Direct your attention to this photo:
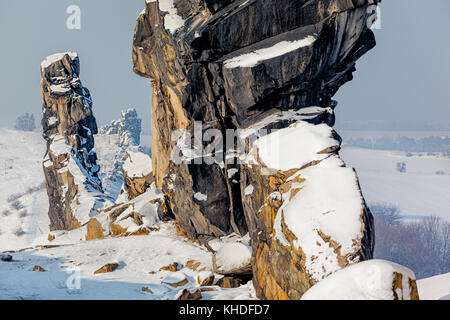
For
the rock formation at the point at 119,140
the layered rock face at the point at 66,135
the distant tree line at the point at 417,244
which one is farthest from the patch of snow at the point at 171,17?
the rock formation at the point at 119,140

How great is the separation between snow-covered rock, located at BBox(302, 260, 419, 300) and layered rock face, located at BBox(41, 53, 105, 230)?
40896 mm

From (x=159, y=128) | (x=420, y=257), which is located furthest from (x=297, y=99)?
(x=420, y=257)

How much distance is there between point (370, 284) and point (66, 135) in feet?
165

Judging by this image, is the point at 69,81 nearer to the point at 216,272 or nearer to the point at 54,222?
the point at 54,222

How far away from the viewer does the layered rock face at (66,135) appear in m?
43.8

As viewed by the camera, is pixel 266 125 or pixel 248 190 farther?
pixel 266 125

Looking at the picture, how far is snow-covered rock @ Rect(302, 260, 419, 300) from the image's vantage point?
468cm

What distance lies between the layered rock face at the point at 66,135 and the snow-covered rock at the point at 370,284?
1610 inches

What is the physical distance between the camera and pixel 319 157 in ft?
39.5

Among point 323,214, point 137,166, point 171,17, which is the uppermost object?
point 171,17

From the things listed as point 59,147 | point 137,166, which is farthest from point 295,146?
point 59,147

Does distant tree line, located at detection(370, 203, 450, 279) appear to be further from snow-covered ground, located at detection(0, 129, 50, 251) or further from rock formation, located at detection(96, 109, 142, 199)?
rock formation, located at detection(96, 109, 142, 199)

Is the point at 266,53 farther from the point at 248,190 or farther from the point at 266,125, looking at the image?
the point at 248,190

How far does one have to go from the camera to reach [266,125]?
18000 mm
